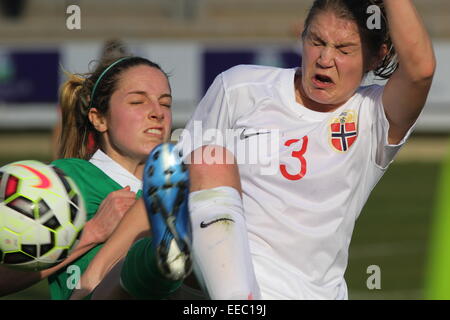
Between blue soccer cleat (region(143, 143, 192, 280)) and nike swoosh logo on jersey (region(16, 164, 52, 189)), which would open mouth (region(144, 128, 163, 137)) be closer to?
nike swoosh logo on jersey (region(16, 164, 52, 189))

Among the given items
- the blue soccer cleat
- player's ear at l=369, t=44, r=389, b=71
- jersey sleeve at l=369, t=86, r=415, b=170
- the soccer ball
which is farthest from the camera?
player's ear at l=369, t=44, r=389, b=71

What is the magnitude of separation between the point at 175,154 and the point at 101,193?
3.80 feet

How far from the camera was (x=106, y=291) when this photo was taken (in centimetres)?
389

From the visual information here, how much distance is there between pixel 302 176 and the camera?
388cm

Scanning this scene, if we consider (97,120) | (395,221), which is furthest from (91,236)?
(395,221)

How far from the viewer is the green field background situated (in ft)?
26.3

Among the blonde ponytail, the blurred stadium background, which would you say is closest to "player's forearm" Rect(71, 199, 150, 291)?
the blonde ponytail

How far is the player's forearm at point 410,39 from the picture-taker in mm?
3488

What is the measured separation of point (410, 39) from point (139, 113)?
4.43 ft

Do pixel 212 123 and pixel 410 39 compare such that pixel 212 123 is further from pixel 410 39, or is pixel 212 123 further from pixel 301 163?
pixel 410 39

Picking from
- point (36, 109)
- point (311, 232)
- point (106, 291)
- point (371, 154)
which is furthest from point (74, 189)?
point (36, 109)

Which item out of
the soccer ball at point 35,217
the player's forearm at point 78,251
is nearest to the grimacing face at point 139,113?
the player's forearm at point 78,251

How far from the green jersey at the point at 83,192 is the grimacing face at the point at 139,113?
148 mm

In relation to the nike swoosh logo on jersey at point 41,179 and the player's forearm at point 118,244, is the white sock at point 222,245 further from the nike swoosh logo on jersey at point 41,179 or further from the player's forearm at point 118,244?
the nike swoosh logo on jersey at point 41,179
